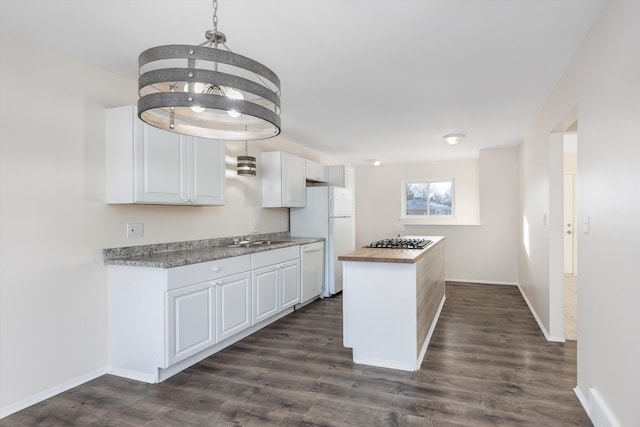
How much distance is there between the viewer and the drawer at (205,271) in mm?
2727

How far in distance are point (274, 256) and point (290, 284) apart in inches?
20.9

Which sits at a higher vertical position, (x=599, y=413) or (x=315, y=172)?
(x=315, y=172)

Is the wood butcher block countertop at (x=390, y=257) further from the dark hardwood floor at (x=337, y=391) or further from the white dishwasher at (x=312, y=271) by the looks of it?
the white dishwasher at (x=312, y=271)

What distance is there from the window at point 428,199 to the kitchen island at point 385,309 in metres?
4.54

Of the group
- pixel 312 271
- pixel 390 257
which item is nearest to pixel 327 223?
pixel 312 271

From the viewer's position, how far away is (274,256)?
407 cm

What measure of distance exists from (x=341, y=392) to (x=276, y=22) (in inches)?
93.5

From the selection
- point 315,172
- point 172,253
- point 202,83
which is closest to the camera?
point 202,83

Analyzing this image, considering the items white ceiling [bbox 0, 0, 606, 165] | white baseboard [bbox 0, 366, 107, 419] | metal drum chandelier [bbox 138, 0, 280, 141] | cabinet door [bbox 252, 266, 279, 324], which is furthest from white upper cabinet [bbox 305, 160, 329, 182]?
metal drum chandelier [bbox 138, 0, 280, 141]

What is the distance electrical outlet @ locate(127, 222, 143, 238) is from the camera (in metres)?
3.01

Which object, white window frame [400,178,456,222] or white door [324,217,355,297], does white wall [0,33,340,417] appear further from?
white window frame [400,178,456,222]

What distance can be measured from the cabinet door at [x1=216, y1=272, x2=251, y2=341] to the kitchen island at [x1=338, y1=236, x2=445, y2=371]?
0.99m

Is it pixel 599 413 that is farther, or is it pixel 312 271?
pixel 312 271

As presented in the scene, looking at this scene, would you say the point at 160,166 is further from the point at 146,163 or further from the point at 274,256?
the point at 274,256
